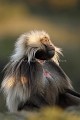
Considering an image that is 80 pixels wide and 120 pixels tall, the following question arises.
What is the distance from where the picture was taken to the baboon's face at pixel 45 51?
9.70 m

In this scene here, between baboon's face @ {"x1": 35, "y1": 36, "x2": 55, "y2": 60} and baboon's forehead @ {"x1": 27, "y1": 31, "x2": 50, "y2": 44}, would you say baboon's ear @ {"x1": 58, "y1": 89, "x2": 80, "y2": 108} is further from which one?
baboon's forehead @ {"x1": 27, "y1": 31, "x2": 50, "y2": 44}

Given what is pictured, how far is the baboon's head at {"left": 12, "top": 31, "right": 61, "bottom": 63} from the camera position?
9648 mm

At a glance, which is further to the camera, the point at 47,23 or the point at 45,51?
the point at 47,23

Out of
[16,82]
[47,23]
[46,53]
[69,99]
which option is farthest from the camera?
[47,23]

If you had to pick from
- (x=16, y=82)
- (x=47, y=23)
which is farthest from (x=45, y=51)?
(x=47, y=23)

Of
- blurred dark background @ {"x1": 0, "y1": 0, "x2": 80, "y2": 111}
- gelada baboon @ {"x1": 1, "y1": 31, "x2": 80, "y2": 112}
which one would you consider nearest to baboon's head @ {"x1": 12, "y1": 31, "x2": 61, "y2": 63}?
gelada baboon @ {"x1": 1, "y1": 31, "x2": 80, "y2": 112}

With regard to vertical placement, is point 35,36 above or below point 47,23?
below

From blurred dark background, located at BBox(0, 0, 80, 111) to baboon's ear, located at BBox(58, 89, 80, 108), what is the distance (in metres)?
10.2

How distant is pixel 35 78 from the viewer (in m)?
9.46

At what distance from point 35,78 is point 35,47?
0.51m

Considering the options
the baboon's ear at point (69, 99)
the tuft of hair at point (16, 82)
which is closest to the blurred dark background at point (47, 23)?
the baboon's ear at point (69, 99)

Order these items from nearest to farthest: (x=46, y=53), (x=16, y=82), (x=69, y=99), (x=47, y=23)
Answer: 1. (x=16, y=82)
2. (x=46, y=53)
3. (x=69, y=99)
4. (x=47, y=23)

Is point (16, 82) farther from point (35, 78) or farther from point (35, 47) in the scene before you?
point (35, 47)

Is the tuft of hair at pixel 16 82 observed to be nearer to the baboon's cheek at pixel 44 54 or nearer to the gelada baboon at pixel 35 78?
the gelada baboon at pixel 35 78
